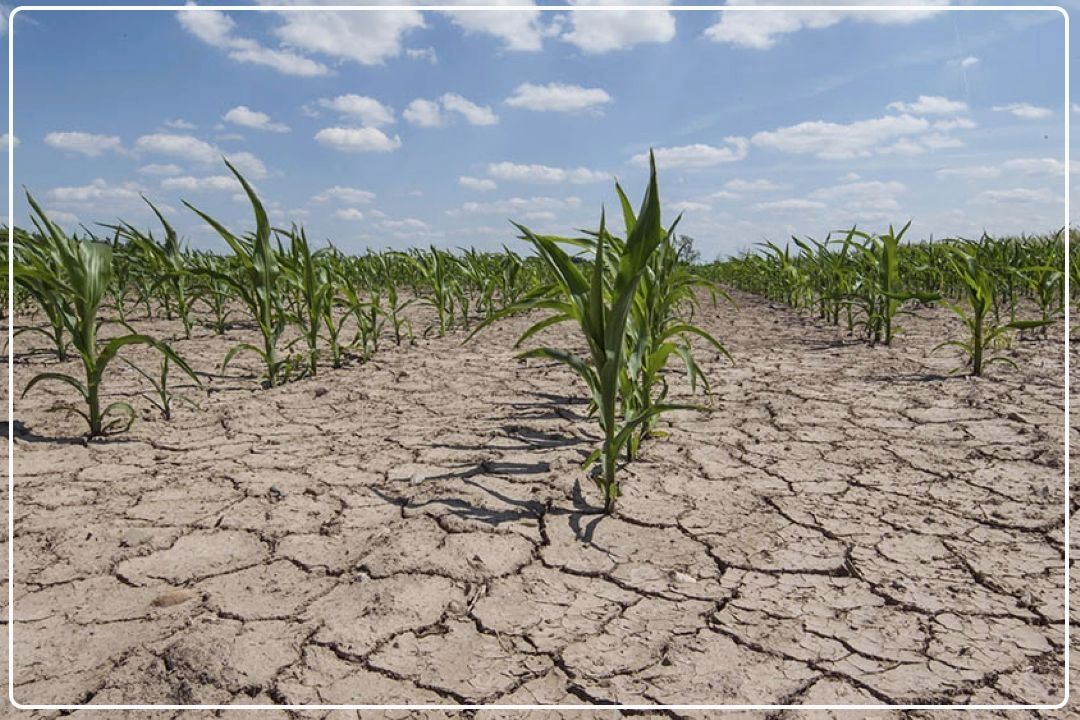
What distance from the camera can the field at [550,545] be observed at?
3.47 ft

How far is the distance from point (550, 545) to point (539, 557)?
47 mm

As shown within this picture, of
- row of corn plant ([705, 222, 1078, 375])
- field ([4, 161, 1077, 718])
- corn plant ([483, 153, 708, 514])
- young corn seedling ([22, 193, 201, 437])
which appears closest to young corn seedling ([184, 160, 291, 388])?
field ([4, 161, 1077, 718])

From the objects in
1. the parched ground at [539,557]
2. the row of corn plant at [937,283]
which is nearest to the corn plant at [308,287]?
the parched ground at [539,557]

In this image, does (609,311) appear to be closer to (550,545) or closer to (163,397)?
(550,545)

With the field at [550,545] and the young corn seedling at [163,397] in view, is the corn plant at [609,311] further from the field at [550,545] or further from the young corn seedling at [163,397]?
the young corn seedling at [163,397]

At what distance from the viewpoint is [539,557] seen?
1389 mm

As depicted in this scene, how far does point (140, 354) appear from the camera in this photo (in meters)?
3.37

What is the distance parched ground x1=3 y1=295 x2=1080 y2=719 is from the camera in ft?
Answer: 3.45

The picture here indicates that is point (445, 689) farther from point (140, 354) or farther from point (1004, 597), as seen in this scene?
point (140, 354)

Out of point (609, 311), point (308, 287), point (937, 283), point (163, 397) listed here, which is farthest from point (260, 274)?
point (937, 283)

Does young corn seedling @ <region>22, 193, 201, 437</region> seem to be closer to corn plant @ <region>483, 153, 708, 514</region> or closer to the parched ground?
the parched ground

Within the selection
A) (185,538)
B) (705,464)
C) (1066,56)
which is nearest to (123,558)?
(185,538)

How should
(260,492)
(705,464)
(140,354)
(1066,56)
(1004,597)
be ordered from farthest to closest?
1. (140,354)
2. (705,464)
3. (260,492)
4. (1066,56)
5. (1004,597)

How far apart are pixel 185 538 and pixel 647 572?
2.94ft
